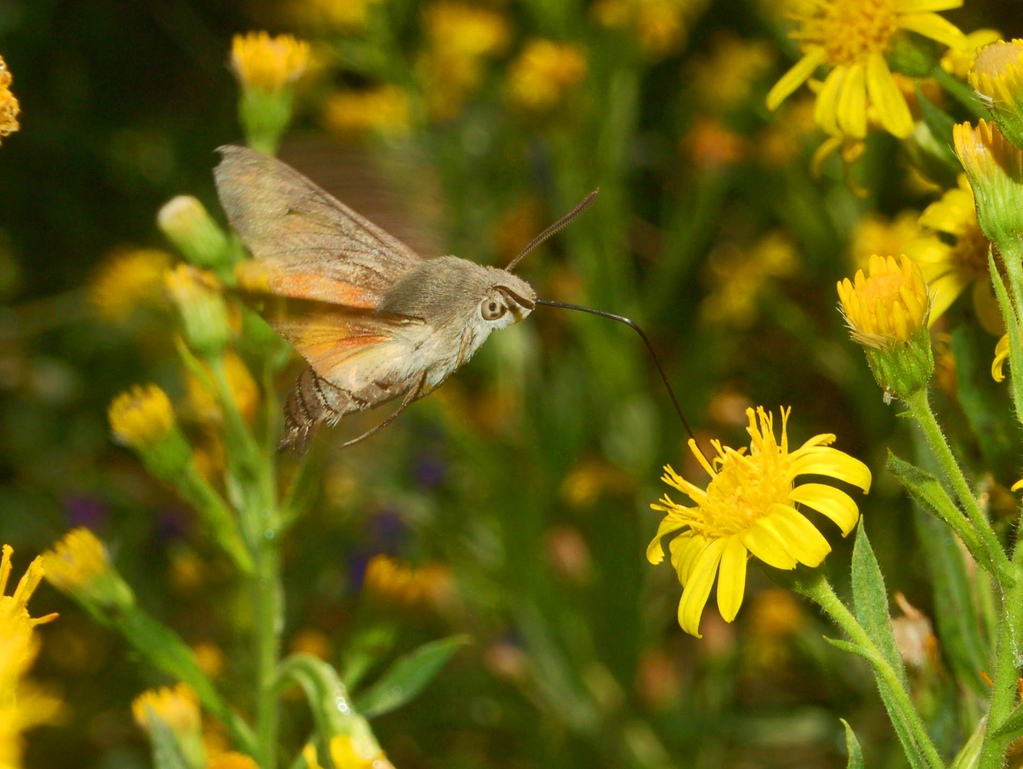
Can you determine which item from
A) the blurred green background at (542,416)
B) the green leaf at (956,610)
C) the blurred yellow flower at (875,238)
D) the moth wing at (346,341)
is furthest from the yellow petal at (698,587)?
the blurred yellow flower at (875,238)

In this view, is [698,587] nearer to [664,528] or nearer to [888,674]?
[664,528]

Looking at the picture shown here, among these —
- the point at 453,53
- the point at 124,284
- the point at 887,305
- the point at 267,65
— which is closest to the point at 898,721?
the point at 887,305

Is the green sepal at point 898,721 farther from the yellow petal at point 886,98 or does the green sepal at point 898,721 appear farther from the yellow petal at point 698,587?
the yellow petal at point 886,98

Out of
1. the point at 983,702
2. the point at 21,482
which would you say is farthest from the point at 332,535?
the point at 983,702

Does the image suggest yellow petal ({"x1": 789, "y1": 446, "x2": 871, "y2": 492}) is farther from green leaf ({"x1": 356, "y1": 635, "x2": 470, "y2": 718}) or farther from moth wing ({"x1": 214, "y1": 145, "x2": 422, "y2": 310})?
moth wing ({"x1": 214, "y1": 145, "x2": 422, "y2": 310})

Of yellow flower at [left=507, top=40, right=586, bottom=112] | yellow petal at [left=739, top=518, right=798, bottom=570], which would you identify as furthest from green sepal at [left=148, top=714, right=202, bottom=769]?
yellow flower at [left=507, top=40, right=586, bottom=112]
